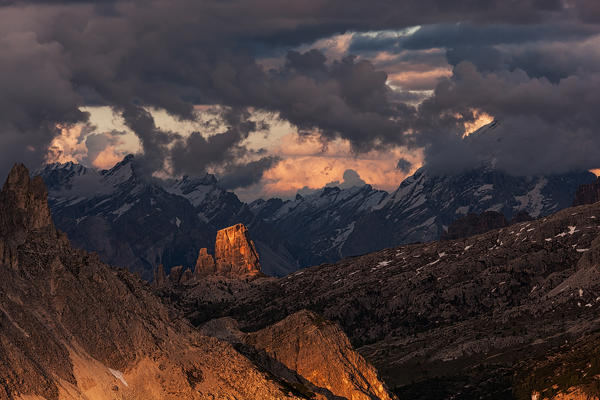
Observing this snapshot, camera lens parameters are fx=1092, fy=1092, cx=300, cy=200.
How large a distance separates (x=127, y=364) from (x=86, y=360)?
922 cm

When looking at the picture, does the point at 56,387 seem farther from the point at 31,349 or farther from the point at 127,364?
the point at 127,364

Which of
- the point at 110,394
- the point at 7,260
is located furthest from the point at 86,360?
the point at 7,260

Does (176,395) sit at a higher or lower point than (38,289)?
lower

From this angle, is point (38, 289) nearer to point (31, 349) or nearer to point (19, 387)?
point (31, 349)

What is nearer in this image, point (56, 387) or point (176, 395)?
point (56, 387)

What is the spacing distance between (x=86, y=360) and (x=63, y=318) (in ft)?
32.1

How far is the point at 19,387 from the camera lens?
6594 inches

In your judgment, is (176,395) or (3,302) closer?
(3,302)

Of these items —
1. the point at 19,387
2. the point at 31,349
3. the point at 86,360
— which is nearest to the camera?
the point at 19,387

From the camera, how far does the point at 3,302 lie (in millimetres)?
184875

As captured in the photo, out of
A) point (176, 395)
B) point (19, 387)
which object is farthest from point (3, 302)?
point (176, 395)

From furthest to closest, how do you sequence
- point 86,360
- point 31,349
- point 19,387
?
1. point 86,360
2. point 31,349
3. point 19,387

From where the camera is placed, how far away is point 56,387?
176000 mm

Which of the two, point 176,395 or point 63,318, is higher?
point 63,318
